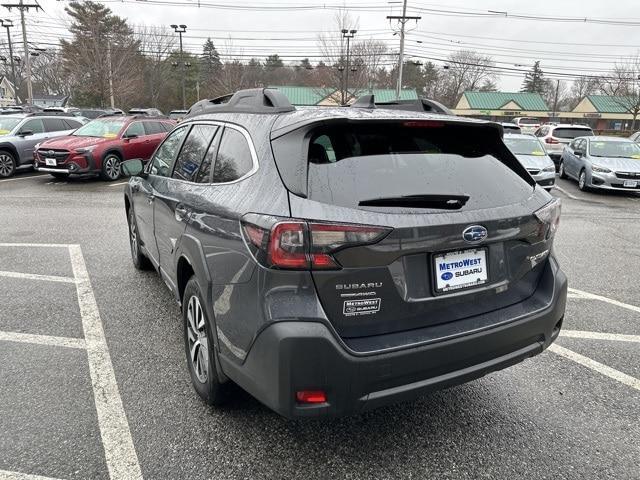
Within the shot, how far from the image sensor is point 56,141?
1258cm

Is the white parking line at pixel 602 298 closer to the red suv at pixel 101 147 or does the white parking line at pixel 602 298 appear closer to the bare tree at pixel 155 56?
the red suv at pixel 101 147

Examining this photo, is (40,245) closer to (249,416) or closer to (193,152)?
(193,152)

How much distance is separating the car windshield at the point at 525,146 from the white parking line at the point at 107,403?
37.4ft

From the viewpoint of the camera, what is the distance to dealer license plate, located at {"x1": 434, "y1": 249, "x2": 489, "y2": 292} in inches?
85.6

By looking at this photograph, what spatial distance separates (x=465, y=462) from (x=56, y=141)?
525 inches

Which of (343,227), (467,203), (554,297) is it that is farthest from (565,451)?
(343,227)

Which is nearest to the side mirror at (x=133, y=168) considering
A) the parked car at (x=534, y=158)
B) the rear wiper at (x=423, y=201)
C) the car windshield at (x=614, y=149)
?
the rear wiper at (x=423, y=201)

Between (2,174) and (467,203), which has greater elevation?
(467,203)

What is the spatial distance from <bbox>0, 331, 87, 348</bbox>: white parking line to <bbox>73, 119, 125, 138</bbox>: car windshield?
10.3 meters

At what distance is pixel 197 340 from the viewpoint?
9.32ft

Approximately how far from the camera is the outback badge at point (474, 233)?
217 centimetres

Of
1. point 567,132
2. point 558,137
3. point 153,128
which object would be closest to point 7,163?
point 153,128

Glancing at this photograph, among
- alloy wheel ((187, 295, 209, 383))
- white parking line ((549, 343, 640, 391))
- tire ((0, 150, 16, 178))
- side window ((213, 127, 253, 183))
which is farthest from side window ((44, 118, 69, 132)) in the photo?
white parking line ((549, 343, 640, 391))

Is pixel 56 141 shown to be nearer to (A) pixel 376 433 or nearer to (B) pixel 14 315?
(B) pixel 14 315
